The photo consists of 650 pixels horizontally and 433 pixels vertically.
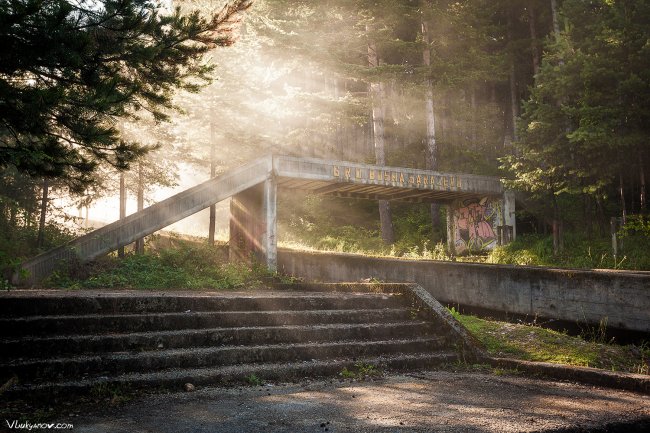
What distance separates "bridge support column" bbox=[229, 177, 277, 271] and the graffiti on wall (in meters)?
9.81

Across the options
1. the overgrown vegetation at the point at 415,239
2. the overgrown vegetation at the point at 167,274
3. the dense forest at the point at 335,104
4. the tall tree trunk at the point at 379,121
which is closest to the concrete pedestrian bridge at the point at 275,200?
the overgrown vegetation at the point at 167,274

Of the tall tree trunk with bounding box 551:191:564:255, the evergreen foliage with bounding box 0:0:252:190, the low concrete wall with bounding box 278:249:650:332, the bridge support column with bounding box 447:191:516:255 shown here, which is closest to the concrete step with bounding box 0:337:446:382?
Answer: the evergreen foliage with bounding box 0:0:252:190

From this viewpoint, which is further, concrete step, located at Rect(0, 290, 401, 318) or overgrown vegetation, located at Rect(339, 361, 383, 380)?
overgrown vegetation, located at Rect(339, 361, 383, 380)

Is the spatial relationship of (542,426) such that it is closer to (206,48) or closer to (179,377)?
(179,377)

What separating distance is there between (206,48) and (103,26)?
4.81ft

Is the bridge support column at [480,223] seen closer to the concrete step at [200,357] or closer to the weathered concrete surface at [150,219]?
the weathered concrete surface at [150,219]

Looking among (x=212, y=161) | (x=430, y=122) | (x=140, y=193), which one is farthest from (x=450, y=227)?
(x=140, y=193)

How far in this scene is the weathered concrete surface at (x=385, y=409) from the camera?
3918 millimetres

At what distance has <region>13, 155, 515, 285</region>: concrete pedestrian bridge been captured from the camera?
14.9m

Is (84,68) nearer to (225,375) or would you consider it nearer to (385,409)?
(225,375)

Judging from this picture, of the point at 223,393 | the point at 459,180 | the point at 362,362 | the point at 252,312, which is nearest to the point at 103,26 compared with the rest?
the point at 252,312

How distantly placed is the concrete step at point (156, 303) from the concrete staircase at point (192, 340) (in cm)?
1

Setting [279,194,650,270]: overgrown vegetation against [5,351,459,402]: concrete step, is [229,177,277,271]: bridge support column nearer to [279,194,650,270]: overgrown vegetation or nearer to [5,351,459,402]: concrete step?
[279,194,650,270]: overgrown vegetation

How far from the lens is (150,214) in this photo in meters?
15.3
